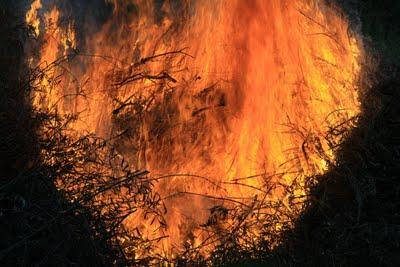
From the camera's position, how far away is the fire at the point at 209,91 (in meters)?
5.00

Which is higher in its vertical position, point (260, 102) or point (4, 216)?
point (260, 102)

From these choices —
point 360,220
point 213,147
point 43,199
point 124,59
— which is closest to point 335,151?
point 360,220

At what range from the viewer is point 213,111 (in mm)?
5152

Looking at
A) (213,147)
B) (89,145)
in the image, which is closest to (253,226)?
(213,147)

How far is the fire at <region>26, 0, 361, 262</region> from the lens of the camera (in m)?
5.00

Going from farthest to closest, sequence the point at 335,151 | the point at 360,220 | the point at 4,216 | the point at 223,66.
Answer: the point at 223,66, the point at 335,151, the point at 360,220, the point at 4,216

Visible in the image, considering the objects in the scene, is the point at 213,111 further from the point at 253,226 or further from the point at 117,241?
the point at 117,241

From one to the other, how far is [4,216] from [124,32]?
5.89 feet

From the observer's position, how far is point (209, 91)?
204 inches

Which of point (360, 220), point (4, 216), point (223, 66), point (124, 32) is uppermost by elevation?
point (124, 32)

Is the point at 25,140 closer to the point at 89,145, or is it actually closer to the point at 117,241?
the point at 89,145

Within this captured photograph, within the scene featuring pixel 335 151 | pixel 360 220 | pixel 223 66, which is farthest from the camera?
pixel 223 66

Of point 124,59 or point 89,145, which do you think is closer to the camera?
point 89,145

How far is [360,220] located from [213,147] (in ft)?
4.21
